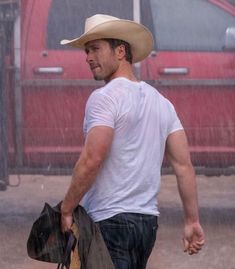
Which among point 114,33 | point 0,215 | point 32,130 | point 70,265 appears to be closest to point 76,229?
point 70,265

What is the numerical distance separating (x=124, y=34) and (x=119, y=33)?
0.9 inches

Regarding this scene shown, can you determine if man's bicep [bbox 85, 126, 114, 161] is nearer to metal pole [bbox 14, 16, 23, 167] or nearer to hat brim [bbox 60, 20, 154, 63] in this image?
hat brim [bbox 60, 20, 154, 63]

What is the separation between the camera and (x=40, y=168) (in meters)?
6.84

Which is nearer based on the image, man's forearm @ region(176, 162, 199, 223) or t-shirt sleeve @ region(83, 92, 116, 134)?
t-shirt sleeve @ region(83, 92, 116, 134)

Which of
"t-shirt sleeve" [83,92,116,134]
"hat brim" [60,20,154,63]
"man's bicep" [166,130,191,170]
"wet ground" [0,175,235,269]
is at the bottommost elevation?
"wet ground" [0,175,235,269]

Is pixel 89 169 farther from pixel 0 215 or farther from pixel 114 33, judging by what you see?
pixel 0 215

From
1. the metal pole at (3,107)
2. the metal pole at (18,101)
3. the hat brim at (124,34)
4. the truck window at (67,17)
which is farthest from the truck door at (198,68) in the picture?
the hat brim at (124,34)

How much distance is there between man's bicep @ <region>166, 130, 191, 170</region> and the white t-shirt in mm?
104

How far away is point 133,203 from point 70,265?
34 centimetres

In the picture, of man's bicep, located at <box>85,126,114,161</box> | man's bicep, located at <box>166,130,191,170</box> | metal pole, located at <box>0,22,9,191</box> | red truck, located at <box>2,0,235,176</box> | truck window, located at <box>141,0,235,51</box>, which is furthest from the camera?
truck window, located at <box>141,0,235,51</box>

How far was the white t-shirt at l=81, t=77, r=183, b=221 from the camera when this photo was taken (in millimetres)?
3553

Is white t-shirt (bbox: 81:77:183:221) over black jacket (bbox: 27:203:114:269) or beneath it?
over

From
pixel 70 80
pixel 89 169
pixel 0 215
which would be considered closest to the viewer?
pixel 89 169

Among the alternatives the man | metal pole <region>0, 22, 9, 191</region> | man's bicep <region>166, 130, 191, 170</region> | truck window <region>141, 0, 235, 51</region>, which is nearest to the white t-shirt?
the man
